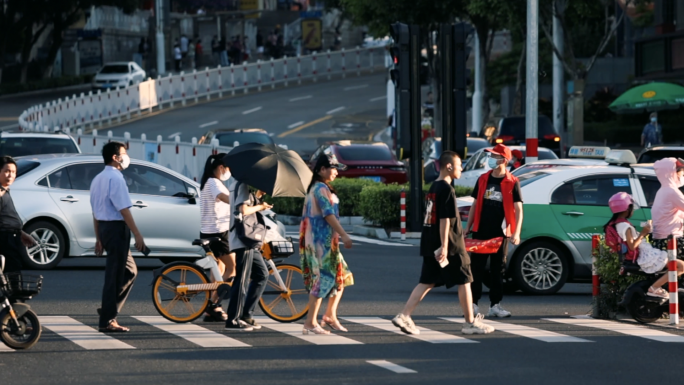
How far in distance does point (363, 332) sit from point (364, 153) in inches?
643

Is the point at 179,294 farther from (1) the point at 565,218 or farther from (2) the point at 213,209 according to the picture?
(1) the point at 565,218

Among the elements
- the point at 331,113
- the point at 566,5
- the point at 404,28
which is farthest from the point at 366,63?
the point at 404,28

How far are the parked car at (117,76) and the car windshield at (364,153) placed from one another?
32.2 metres

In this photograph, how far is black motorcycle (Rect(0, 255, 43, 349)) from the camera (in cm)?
1001

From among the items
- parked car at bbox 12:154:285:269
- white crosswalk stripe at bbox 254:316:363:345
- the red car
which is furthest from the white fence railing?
white crosswalk stripe at bbox 254:316:363:345

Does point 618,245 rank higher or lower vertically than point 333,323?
higher

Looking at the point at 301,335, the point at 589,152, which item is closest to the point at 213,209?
the point at 301,335

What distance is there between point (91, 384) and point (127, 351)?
4.41 ft

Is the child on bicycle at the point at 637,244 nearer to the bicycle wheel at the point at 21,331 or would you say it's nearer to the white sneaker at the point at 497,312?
the white sneaker at the point at 497,312

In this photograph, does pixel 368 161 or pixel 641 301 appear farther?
pixel 368 161

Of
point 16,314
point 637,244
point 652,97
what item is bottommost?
point 16,314

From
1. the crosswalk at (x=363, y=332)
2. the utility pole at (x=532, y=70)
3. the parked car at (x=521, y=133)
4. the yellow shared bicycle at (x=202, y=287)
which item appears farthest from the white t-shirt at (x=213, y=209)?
the parked car at (x=521, y=133)

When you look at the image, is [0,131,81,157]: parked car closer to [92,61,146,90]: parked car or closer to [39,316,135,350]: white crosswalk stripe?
[39,316,135,350]: white crosswalk stripe

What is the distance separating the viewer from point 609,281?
12477mm
